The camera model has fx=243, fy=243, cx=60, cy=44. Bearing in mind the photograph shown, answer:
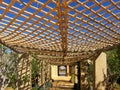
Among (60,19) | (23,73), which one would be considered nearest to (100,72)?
(23,73)

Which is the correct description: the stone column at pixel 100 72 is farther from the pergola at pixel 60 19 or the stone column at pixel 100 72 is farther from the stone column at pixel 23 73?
the pergola at pixel 60 19

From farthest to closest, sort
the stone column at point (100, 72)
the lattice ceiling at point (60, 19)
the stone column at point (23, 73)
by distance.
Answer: the stone column at point (100, 72)
the stone column at point (23, 73)
the lattice ceiling at point (60, 19)

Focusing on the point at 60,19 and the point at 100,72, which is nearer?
the point at 60,19

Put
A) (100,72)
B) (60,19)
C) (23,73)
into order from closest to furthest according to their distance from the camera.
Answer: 1. (60,19)
2. (23,73)
3. (100,72)

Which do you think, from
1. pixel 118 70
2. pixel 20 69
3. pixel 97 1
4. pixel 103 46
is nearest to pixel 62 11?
pixel 97 1

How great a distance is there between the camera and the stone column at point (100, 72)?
13.1m

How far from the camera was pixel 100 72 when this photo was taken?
1334 centimetres

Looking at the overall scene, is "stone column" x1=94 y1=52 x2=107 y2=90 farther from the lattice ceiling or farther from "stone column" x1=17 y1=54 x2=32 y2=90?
the lattice ceiling

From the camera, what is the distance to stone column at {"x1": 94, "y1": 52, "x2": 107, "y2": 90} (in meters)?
13.1

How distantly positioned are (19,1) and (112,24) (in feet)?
10.8

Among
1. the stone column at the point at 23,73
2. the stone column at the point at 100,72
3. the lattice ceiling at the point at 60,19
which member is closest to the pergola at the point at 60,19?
the lattice ceiling at the point at 60,19

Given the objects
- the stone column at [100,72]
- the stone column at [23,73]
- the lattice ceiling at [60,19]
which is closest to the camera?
the lattice ceiling at [60,19]

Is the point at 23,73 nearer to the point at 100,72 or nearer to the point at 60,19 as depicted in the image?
the point at 100,72

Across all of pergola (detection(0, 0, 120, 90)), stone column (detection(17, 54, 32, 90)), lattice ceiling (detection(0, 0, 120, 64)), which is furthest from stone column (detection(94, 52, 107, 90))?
lattice ceiling (detection(0, 0, 120, 64))
